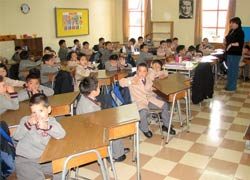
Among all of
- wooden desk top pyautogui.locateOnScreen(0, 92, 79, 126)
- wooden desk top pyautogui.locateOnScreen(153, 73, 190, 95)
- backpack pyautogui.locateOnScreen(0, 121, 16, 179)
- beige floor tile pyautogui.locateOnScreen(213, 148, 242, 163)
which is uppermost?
wooden desk top pyautogui.locateOnScreen(153, 73, 190, 95)

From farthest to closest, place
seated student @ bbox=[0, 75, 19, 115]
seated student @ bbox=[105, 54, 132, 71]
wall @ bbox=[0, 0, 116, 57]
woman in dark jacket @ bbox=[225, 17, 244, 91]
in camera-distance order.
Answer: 1. wall @ bbox=[0, 0, 116, 57]
2. woman in dark jacket @ bbox=[225, 17, 244, 91]
3. seated student @ bbox=[105, 54, 132, 71]
4. seated student @ bbox=[0, 75, 19, 115]

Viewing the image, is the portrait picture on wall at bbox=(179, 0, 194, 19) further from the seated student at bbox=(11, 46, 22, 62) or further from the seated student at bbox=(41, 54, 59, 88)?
the seated student at bbox=(41, 54, 59, 88)

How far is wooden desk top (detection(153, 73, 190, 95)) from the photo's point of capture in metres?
4.05

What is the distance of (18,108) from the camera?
3.23 metres

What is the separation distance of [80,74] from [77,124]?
8.62ft

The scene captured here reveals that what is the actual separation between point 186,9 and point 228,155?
25.8 ft

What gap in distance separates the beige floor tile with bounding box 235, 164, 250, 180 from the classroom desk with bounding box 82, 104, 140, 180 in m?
1.33

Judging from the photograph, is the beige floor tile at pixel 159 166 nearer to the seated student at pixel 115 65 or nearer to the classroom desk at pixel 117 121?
the classroom desk at pixel 117 121

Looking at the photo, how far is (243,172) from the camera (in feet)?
10.9

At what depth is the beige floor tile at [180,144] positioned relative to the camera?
4016 mm

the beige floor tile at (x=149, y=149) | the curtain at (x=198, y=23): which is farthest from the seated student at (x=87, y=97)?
the curtain at (x=198, y=23)

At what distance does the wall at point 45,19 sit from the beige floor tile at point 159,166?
5.78 metres

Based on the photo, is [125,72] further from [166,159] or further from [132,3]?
[132,3]

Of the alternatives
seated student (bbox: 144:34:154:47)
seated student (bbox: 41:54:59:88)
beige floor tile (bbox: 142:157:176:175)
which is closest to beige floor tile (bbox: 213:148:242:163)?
beige floor tile (bbox: 142:157:176:175)
